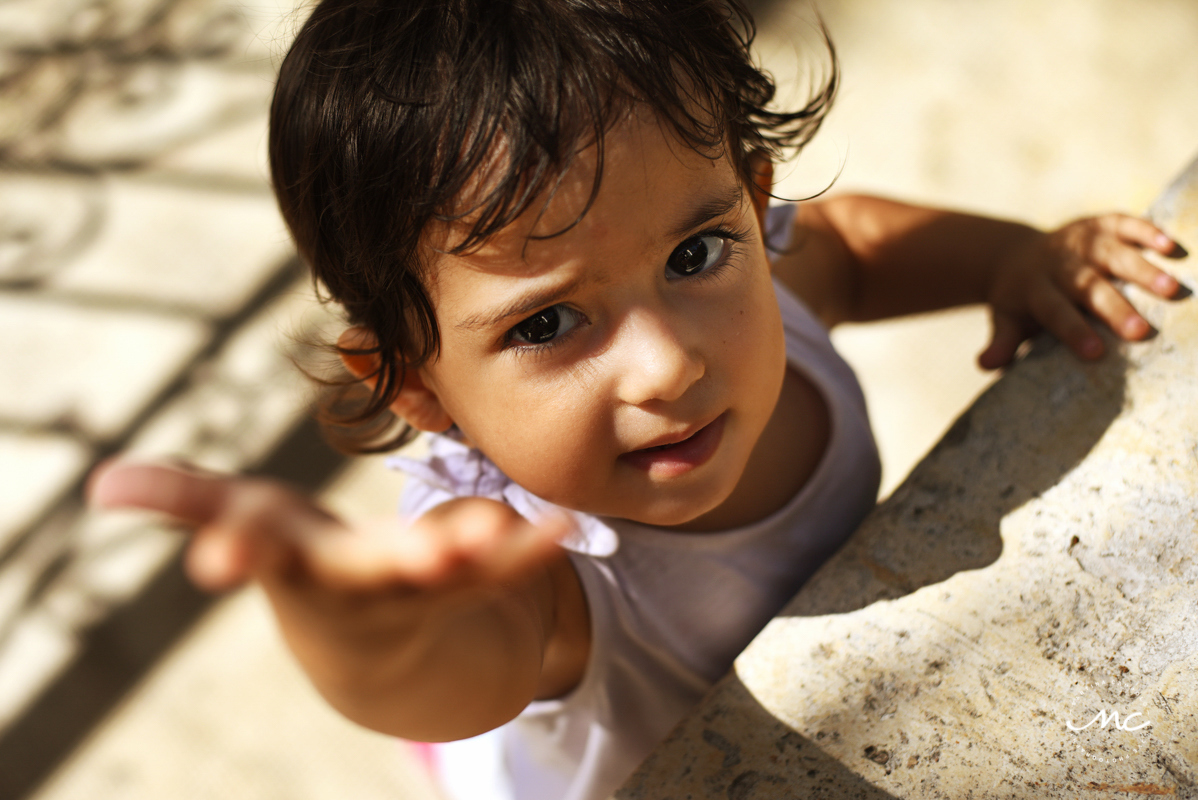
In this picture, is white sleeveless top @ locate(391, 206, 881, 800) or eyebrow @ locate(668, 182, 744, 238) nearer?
eyebrow @ locate(668, 182, 744, 238)

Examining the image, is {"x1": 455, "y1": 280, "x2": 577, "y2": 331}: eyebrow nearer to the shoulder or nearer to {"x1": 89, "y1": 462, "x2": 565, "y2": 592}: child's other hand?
{"x1": 89, "y1": 462, "x2": 565, "y2": 592}: child's other hand

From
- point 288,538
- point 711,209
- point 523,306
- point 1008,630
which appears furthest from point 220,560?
point 1008,630

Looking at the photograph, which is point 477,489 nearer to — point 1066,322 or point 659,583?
point 659,583

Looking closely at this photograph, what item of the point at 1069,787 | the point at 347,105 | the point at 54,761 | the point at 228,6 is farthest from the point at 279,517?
the point at 228,6

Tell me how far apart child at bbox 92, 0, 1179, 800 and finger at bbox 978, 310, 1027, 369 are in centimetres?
7

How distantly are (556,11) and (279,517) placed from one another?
32 centimetres

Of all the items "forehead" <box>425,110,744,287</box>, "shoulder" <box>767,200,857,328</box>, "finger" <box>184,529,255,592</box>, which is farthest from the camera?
"shoulder" <box>767,200,857,328</box>

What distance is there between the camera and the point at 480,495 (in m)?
0.73

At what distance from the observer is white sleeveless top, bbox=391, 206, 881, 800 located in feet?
2.43

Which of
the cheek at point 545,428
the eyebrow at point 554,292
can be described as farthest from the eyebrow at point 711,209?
the cheek at point 545,428

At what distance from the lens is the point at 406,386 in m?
0.69

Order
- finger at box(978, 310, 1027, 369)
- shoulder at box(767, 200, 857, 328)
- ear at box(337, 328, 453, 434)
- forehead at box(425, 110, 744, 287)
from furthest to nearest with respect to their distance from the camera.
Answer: shoulder at box(767, 200, 857, 328) < finger at box(978, 310, 1027, 369) < ear at box(337, 328, 453, 434) < forehead at box(425, 110, 744, 287)

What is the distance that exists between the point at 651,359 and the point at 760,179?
0.29 m
